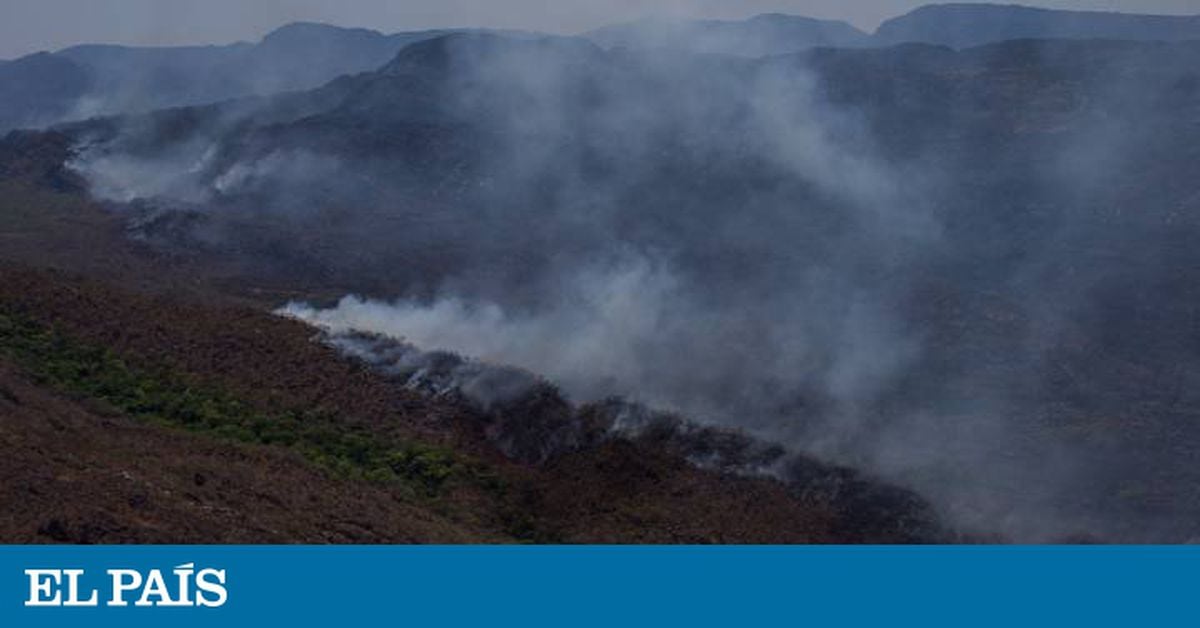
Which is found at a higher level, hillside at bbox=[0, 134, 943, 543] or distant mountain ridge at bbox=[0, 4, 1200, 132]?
distant mountain ridge at bbox=[0, 4, 1200, 132]

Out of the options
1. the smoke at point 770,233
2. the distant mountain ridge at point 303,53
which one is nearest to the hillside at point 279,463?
the smoke at point 770,233

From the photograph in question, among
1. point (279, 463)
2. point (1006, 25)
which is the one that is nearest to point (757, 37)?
point (1006, 25)

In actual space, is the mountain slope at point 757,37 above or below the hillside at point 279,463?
above

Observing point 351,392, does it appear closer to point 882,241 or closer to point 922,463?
point 922,463

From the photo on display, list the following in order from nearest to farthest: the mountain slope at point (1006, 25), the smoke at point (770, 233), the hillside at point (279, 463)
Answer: the hillside at point (279, 463) < the smoke at point (770, 233) < the mountain slope at point (1006, 25)

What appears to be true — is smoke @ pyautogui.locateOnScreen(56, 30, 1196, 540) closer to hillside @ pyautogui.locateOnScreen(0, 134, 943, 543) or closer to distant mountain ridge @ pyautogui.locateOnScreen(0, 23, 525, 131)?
hillside @ pyautogui.locateOnScreen(0, 134, 943, 543)

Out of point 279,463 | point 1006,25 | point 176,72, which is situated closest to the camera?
point 279,463

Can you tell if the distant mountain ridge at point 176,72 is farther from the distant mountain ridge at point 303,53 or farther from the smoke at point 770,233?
the smoke at point 770,233

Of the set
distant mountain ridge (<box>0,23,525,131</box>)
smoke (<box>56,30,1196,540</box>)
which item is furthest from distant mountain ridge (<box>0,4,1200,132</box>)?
smoke (<box>56,30,1196,540</box>)

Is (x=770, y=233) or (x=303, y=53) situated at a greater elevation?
(x=303, y=53)

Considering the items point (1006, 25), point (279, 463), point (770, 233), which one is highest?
Result: point (1006, 25)

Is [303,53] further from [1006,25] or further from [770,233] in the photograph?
[770,233]
